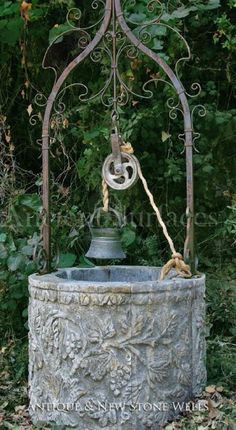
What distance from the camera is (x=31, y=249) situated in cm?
457

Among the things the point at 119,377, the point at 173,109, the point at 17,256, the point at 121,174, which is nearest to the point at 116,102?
the point at 121,174

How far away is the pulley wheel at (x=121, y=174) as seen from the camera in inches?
151

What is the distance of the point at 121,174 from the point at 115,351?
1.06 m

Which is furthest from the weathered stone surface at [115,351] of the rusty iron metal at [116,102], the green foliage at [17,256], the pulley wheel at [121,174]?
the green foliage at [17,256]

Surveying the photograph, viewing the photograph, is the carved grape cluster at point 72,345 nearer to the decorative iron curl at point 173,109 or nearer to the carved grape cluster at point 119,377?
the carved grape cluster at point 119,377

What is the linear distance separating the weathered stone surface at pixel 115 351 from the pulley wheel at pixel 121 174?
2.24 ft

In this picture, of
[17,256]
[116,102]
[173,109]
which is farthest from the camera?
[17,256]

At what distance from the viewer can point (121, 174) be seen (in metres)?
3.87

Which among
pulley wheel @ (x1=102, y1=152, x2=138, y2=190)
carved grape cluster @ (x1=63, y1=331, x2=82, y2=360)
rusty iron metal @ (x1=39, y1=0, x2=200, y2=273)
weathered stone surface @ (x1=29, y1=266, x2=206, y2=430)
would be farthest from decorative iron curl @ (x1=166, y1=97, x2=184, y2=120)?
carved grape cluster @ (x1=63, y1=331, x2=82, y2=360)

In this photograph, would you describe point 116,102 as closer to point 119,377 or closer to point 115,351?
point 115,351

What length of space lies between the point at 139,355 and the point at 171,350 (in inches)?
7.4

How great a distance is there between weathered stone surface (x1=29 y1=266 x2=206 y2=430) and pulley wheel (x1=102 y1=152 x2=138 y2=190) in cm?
68

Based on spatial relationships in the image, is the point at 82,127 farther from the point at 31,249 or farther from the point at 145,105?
the point at 31,249

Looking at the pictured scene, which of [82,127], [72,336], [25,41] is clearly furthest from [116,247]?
[25,41]
